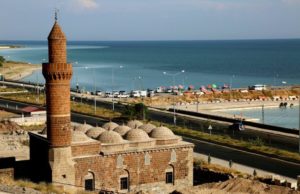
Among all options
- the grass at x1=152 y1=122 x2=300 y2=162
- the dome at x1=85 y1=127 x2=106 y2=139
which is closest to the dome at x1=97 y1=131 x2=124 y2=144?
the dome at x1=85 y1=127 x2=106 y2=139

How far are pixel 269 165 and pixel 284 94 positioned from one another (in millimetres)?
67248

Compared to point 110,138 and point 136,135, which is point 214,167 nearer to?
point 136,135

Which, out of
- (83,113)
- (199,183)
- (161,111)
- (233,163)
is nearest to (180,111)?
(161,111)

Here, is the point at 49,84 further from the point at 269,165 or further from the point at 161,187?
the point at 269,165

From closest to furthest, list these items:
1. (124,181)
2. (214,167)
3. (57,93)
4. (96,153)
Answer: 1. (57,93)
2. (96,153)
3. (124,181)
4. (214,167)

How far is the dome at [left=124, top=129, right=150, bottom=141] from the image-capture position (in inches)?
1329

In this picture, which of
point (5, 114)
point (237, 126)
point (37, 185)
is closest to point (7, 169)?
point (37, 185)

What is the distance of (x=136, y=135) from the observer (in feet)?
111

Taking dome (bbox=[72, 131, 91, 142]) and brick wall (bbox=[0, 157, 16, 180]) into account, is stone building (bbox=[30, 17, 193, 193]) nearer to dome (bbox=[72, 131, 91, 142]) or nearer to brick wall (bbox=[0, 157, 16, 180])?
dome (bbox=[72, 131, 91, 142])

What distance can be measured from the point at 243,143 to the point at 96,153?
20374 millimetres

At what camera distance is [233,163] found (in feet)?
135

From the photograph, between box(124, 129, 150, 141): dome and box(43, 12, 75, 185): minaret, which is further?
box(124, 129, 150, 141): dome

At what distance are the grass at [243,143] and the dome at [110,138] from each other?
53.2 ft

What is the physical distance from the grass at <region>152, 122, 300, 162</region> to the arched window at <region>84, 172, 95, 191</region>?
59.2 feet
